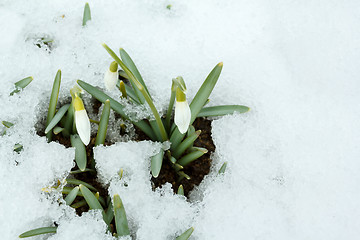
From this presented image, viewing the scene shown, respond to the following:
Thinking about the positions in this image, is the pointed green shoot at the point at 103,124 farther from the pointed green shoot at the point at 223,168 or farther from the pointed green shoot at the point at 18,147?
the pointed green shoot at the point at 223,168

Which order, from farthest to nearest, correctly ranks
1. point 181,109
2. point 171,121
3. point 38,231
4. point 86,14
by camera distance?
1. point 86,14
2. point 171,121
3. point 38,231
4. point 181,109

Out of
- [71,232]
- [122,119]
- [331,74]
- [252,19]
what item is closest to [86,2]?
[122,119]

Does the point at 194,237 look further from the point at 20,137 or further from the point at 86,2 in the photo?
the point at 86,2

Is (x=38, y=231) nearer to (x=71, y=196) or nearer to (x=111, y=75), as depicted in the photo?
(x=71, y=196)

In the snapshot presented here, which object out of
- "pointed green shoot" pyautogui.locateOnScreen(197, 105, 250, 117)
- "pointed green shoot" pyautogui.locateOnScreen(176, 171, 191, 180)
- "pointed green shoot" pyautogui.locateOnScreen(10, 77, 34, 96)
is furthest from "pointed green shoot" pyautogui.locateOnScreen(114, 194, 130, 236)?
"pointed green shoot" pyautogui.locateOnScreen(10, 77, 34, 96)

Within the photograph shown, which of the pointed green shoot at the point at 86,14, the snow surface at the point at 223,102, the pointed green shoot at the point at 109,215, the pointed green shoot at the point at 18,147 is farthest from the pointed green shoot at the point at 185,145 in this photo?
the pointed green shoot at the point at 86,14

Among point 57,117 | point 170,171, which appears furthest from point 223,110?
point 57,117
